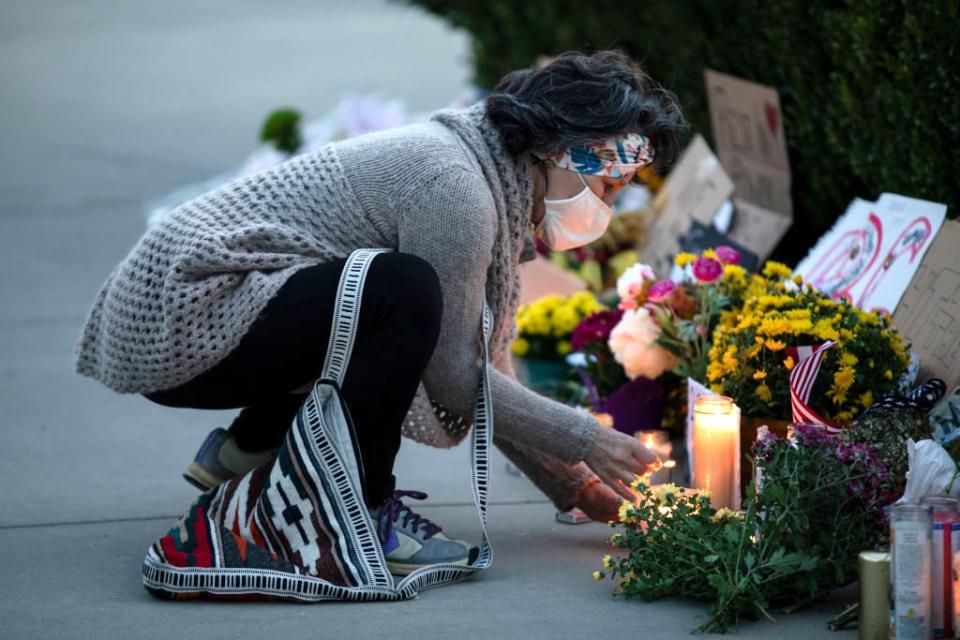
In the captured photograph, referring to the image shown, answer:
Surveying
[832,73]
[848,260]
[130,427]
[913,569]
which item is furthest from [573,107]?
[130,427]

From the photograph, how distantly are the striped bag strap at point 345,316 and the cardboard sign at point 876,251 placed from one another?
53.2 inches

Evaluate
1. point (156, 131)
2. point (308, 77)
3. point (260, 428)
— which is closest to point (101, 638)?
point (260, 428)

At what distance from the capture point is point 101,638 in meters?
2.63

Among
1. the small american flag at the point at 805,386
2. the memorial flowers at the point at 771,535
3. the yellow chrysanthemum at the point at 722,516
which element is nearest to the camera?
the memorial flowers at the point at 771,535

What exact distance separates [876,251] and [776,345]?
849 millimetres

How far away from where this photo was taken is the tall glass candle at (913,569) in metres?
2.40

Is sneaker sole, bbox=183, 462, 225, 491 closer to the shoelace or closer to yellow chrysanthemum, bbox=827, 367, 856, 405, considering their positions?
the shoelace

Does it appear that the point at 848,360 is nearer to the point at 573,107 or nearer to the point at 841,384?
the point at 841,384

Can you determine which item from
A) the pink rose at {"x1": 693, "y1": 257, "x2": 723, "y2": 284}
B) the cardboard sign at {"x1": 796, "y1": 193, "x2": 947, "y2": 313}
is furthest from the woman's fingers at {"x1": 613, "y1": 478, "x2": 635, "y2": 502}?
the cardboard sign at {"x1": 796, "y1": 193, "x2": 947, "y2": 313}

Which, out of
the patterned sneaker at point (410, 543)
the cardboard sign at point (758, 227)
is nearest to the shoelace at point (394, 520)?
the patterned sneaker at point (410, 543)

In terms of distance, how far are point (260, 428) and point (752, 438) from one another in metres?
1.12

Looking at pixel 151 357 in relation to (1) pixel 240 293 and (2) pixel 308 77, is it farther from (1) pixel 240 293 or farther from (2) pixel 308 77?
(2) pixel 308 77

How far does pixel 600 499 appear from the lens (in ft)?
10.3

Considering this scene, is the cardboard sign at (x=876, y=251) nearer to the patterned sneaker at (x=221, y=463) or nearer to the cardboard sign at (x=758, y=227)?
the cardboard sign at (x=758, y=227)
